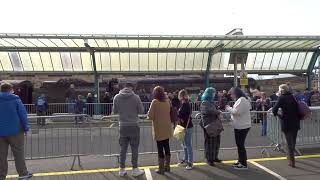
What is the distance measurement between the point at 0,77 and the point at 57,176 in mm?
24281

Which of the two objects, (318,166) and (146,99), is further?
(146,99)

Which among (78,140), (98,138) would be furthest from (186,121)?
(78,140)

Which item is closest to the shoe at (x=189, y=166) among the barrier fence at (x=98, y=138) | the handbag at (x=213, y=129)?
the handbag at (x=213, y=129)

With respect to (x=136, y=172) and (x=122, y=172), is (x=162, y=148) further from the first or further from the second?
(x=122, y=172)

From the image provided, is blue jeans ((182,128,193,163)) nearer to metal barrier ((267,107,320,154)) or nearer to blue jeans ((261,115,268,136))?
metal barrier ((267,107,320,154))

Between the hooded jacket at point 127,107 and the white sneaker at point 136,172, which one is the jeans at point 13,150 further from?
the white sneaker at point 136,172

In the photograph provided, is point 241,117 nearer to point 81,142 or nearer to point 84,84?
point 81,142

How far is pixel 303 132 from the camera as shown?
10.8 m

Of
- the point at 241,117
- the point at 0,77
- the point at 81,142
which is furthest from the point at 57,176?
the point at 0,77

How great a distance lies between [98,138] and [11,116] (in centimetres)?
280

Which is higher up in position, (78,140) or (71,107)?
(71,107)

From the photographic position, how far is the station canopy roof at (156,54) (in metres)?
25.6

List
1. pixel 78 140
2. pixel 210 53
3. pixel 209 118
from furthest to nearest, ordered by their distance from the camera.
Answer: pixel 210 53, pixel 78 140, pixel 209 118

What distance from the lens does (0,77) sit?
31.1 metres
